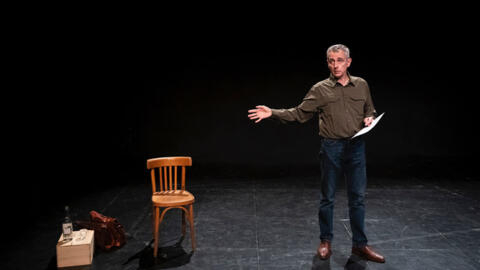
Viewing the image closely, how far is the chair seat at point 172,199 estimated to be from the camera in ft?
8.87

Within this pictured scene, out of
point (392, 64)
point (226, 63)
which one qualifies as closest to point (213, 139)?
point (226, 63)

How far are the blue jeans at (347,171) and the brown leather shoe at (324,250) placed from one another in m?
0.23

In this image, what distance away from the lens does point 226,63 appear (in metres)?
6.67

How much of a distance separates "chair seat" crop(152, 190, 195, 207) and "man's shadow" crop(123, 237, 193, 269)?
43cm

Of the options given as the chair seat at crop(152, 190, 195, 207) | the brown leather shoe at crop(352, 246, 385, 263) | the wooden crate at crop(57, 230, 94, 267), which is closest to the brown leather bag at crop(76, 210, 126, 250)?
the wooden crate at crop(57, 230, 94, 267)

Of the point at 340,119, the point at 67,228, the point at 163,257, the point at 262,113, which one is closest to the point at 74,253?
the point at 67,228

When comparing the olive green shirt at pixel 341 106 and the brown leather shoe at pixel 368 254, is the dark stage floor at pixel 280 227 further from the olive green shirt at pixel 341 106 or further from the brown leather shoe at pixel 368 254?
the olive green shirt at pixel 341 106

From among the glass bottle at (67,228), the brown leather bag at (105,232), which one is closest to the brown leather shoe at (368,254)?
the brown leather bag at (105,232)

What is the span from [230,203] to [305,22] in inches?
148

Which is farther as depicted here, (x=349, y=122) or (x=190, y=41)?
(x=190, y=41)

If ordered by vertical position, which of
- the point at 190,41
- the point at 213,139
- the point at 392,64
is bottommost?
the point at 213,139

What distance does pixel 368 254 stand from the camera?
2.67 meters

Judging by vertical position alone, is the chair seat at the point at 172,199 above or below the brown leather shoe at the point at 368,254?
above

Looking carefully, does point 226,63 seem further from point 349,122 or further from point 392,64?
point 349,122
